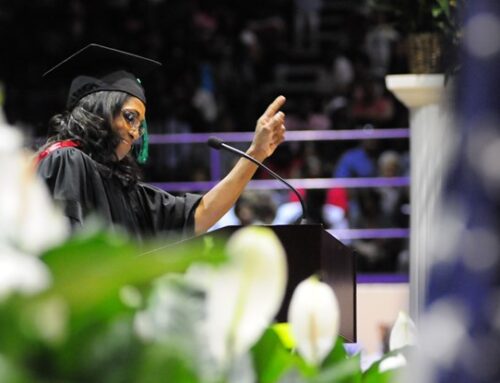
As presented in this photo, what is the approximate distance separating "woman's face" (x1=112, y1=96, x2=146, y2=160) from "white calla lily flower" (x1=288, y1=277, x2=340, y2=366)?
331 cm

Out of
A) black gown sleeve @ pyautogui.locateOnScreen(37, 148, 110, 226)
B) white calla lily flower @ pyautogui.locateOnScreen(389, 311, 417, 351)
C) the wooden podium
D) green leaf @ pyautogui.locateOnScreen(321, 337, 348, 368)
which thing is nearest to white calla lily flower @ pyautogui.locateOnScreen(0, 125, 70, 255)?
green leaf @ pyautogui.locateOnScreen(321, 337, 348, 368)

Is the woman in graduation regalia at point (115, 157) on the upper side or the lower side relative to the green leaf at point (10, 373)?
lower

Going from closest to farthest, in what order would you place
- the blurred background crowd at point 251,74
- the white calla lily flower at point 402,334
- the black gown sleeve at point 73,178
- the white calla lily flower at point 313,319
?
the white calla lily flower at point 313,319 → the white calla lily flower at point 402,334 → the black gown sleeve at point 73,178 → the blurred background crowd at point 251,74

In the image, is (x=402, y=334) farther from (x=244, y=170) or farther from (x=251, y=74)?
(x=251, y=74)

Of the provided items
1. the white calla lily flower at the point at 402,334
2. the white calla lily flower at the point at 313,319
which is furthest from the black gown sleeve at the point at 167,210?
the white calla lily flower at the point at 313,319

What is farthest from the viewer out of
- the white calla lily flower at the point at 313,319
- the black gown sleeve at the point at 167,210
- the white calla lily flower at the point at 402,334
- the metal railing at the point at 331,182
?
the metal railing at the point at 331,182

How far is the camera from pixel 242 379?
2.95 ft

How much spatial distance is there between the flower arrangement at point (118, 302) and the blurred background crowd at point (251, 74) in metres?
8.50

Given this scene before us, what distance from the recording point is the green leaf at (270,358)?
40.3 inches

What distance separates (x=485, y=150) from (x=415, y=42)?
5.18 metres

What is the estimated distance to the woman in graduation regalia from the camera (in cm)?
411

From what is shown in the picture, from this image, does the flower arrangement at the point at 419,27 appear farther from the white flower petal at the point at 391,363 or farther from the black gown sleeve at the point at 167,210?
the white flower petal at the point at 391,363

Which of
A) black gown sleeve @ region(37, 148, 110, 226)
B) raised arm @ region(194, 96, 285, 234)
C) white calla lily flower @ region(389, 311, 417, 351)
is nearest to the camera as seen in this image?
white calla lily flower @ region(389, 311, 417, 351)

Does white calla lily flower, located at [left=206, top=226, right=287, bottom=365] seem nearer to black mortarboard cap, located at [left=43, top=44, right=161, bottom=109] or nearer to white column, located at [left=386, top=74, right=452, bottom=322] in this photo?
black mortarboard cap, located at [left=43, top=44, right=161, bottom=109]
